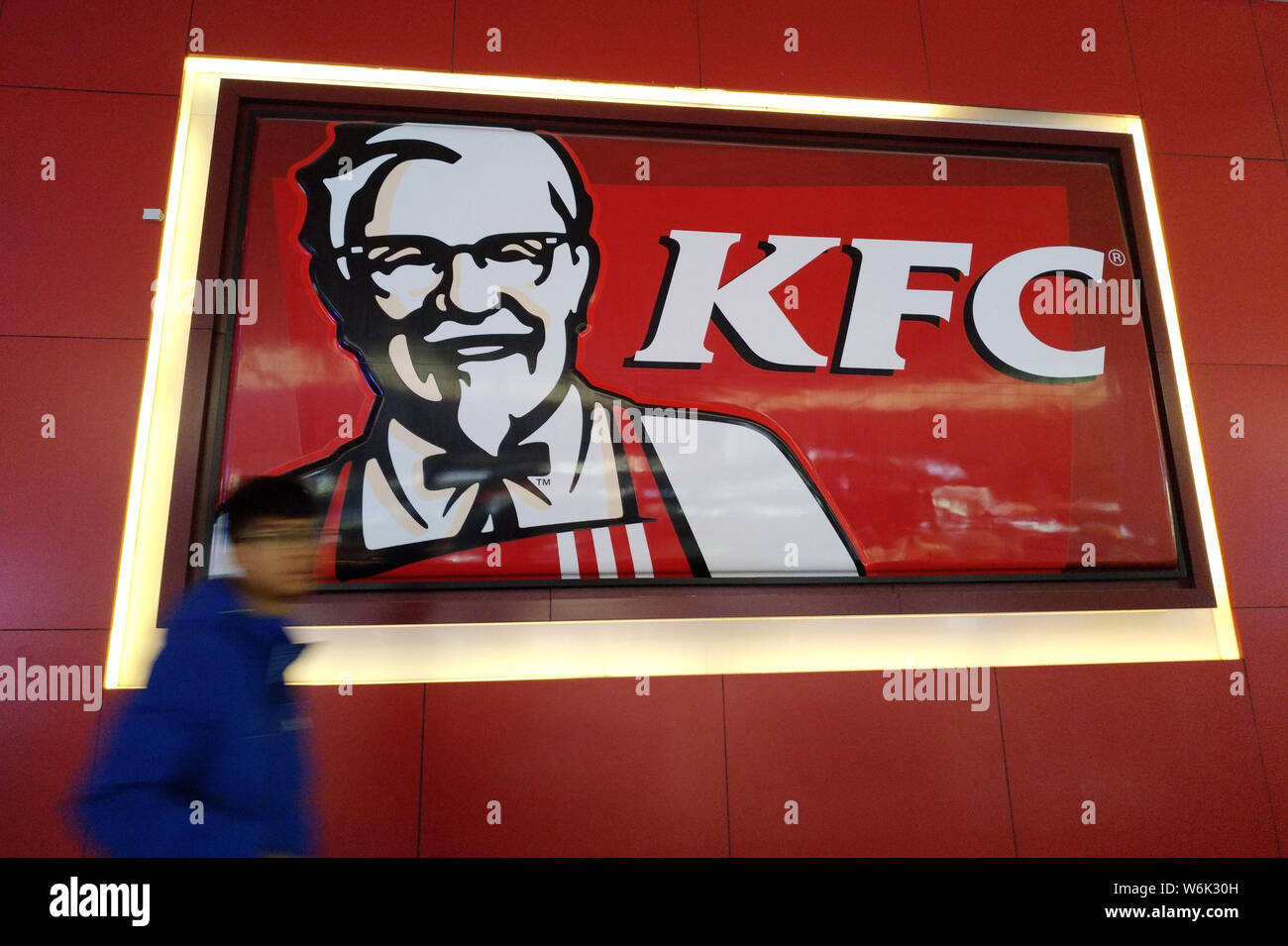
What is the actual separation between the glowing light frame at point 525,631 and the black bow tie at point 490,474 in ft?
1.03

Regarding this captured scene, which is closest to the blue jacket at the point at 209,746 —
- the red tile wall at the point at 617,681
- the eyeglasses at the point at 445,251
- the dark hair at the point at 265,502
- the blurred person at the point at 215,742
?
the blurred person at the point at 215,742

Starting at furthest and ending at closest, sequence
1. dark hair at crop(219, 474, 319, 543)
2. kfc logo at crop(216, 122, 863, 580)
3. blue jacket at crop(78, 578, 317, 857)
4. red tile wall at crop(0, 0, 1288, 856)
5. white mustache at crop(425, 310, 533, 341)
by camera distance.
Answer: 1. white mustache at crop(425, 310, 533, 341)
2. kfc logo at crop(216, 122, 863, 580)
3. red tile wall at crop(0, 0, 1288, 856)
4. dark hair at crop(219, 474, 319, 543)
5. blue jacket at crop(78, 578, 317, 857)

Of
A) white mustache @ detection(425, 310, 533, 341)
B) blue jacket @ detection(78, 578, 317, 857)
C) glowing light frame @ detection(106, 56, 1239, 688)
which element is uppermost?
white mustache @ detection(425, 310, 533, 341)

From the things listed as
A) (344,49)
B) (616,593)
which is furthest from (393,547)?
(344,49)

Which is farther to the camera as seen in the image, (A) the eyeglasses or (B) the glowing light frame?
(A) the eyeglasses

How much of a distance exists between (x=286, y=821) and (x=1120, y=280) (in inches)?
118

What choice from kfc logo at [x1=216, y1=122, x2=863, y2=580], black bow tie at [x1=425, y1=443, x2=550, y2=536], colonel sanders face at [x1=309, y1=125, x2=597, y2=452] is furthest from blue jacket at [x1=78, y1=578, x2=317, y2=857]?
colonel sanders face at [x1=309, y1=125, x2=597, y2=452]

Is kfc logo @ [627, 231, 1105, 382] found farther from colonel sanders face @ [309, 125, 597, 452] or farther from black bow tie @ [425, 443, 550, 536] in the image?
black bow tie @ [425, 443, 550, 536]

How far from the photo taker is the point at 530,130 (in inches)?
97.0

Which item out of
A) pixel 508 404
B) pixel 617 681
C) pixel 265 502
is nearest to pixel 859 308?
pixel 508 404

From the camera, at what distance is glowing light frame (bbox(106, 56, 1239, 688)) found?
204cm

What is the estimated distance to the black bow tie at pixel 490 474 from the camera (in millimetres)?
2152

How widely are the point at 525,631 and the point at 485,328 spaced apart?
3.08ft

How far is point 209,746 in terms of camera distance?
142 cm
